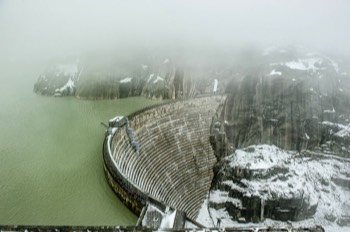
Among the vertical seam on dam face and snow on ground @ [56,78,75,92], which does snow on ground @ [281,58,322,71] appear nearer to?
the vertical seam on dam face

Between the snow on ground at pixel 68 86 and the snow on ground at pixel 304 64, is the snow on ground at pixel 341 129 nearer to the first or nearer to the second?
the snow on ground at pixel 304 64

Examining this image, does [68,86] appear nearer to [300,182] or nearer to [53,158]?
[53,158]

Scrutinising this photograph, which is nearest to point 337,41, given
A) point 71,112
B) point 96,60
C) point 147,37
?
point 147,37

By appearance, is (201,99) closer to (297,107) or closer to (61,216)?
(297,107)

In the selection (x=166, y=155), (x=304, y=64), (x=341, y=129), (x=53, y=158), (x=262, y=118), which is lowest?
(x=166, y=155)

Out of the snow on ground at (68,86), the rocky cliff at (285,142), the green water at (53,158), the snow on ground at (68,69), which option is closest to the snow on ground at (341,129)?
the rocky cliff at (285,142)

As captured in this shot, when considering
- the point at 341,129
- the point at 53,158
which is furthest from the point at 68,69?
the point at 341,129
